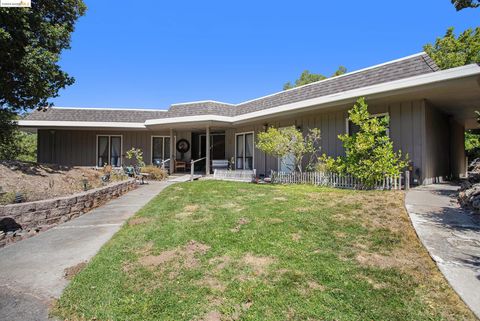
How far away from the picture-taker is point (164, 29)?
15625 millimetres

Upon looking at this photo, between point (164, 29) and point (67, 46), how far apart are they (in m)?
7.15

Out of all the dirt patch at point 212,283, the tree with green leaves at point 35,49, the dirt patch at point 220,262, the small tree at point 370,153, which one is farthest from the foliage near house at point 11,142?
the small tree at point 370,153

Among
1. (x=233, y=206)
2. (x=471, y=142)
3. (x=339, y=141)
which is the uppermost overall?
(x=471, y=142)

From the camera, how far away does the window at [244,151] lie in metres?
15.0

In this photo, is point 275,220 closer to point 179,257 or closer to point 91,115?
point 179,257

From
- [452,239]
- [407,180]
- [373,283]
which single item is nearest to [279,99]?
[407,180]

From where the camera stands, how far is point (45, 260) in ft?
13.5

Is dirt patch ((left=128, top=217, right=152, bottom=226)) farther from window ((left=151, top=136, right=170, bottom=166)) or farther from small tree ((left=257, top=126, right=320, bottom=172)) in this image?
window ((left=151, top=136, right=170, bottom=166))

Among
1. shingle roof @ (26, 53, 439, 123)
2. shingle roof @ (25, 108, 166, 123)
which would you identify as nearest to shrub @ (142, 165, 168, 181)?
shingle roof @ (26, 53, 439, 123)

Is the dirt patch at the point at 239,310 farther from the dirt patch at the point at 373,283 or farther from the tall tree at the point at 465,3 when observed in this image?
the tall tree at the point at 465,3

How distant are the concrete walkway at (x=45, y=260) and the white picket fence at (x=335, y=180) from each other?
629 cm

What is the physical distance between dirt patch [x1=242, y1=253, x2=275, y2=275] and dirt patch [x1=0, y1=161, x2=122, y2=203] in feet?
17.9

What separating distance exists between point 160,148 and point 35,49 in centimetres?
1066

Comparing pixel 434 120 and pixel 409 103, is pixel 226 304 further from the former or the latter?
pixel 434 120
